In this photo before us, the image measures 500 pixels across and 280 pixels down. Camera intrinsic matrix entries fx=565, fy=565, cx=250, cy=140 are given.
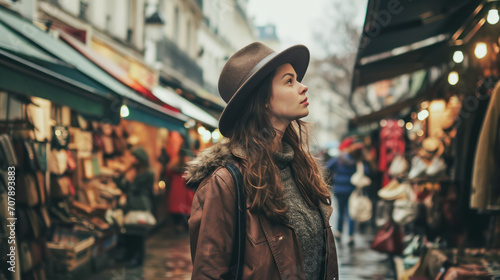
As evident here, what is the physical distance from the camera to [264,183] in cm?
244

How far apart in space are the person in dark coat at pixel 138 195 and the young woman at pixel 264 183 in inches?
253

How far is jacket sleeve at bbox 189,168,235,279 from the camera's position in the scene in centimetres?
228

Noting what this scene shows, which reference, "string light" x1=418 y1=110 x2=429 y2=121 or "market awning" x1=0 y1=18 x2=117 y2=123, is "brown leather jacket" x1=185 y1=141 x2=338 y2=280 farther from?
"string light" x1=418 y1=110 x2=429 y2=121

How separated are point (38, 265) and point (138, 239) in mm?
3501

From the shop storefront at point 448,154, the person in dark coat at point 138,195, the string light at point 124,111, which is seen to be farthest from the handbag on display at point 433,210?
the person in dark coat at point 138,195

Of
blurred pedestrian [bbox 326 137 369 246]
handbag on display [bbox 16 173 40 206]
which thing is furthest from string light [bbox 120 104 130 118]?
blurred pedestrian [bbox 326 137 369 246]

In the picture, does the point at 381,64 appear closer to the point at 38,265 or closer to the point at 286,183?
the point at 38,265

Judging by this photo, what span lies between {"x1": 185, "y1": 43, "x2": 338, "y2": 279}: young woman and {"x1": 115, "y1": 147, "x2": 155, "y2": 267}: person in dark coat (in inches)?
253

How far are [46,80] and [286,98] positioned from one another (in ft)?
→ 10.0

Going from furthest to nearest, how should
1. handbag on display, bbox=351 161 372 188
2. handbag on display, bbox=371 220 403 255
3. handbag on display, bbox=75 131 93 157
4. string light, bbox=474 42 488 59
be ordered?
handbag on display, bbox=351 161 372 188
handbag on display, bbox=75 131 93 157
handbag on display, bbox=371 220 403 255
string light, bbox=474 42 488 59

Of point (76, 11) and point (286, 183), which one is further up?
point (76, 11)

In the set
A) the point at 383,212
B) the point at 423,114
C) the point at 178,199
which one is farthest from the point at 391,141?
the point at 178,199

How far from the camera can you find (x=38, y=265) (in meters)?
5.28

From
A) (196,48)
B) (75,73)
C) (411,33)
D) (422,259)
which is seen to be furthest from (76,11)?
(196,48)
